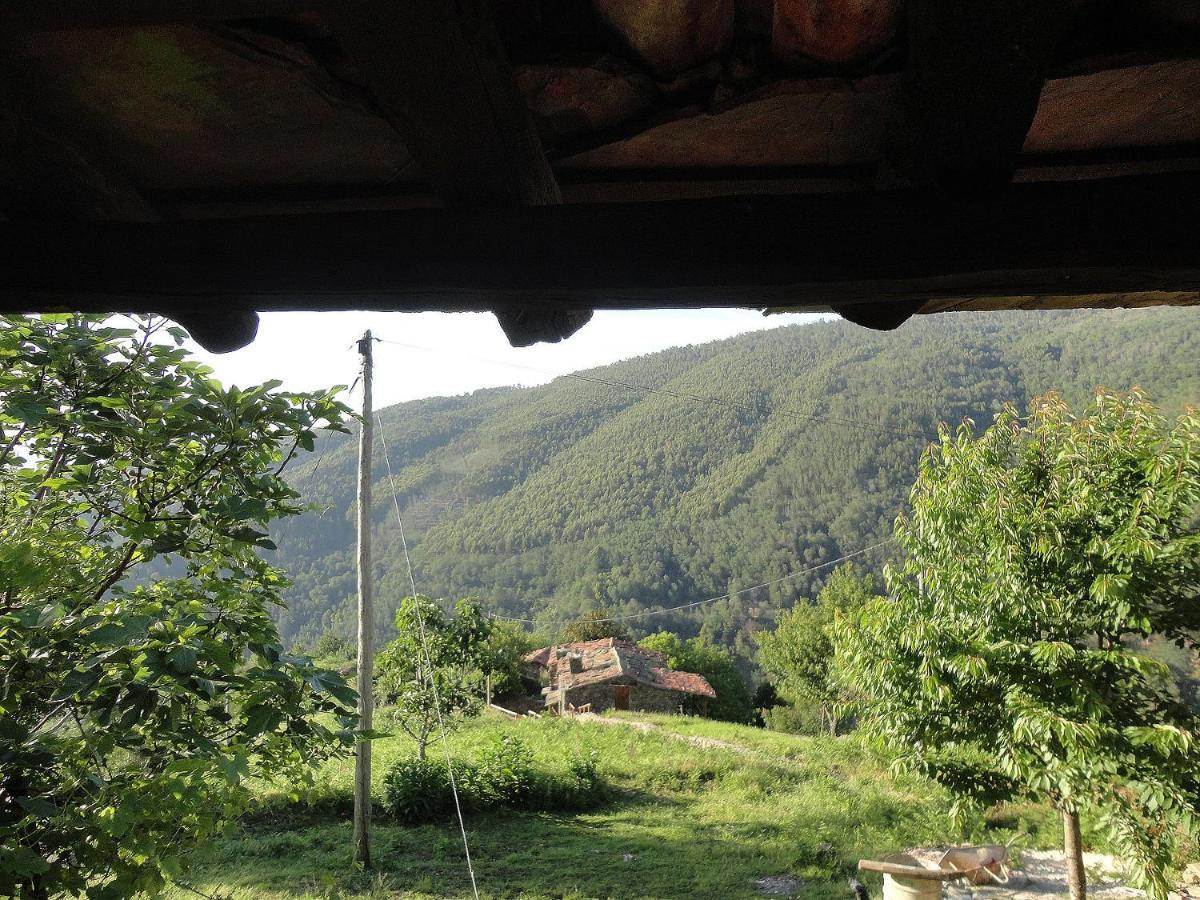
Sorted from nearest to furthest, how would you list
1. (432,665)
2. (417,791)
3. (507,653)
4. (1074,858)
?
(1074,858)
(417,791)
(432,665)
(507,653)

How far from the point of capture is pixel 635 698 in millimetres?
29203

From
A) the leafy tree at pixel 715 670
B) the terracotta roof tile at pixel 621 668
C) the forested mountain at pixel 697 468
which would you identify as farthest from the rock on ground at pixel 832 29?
the forested mountain at pixel 697 468

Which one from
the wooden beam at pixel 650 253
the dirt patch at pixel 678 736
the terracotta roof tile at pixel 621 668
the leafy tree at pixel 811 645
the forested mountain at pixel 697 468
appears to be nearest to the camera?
the wooden beam at pixel 650 253

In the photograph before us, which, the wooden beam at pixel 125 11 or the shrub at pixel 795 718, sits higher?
the wooden beam at pixel 125 11

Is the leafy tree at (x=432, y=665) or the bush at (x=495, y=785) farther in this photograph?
the leafy tree at (x=432, y=665)

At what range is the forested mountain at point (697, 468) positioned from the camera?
83750mm

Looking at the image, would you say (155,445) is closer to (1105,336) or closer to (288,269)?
(288,269)

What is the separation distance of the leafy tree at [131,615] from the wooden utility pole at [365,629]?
6.66 m

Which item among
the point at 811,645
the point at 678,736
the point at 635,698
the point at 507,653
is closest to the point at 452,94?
the point at 678,736

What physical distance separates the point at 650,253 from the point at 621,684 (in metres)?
30.0

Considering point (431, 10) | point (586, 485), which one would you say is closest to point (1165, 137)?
point (431, 10)

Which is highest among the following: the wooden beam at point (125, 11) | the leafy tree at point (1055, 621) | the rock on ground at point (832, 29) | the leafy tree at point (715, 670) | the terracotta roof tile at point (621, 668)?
the rock on ground at point (832, 29)

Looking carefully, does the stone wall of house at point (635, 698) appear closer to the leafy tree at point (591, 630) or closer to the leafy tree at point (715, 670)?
the leafy tree at point (715, 670)

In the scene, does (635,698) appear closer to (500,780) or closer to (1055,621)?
(500,780)
